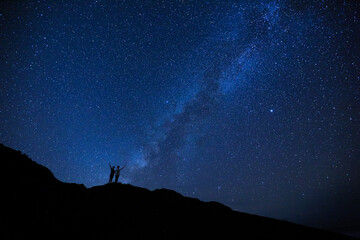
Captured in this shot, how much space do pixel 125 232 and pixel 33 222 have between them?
16.8 feet

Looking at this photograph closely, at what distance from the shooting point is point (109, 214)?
12.7m

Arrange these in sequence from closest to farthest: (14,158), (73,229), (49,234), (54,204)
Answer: (49,234), (73,229), (54,204), (14,158)

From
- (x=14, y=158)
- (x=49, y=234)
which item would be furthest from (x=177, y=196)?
(x=14, y=158)

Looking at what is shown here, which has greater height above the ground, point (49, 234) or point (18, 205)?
point (18, 205)

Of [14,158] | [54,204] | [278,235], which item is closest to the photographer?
[54,204]

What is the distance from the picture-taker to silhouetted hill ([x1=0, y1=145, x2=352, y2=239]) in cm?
921

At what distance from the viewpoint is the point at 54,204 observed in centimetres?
1109

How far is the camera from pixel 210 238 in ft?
43.2

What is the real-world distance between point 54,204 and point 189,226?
31.5ft

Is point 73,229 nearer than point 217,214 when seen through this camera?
Yes

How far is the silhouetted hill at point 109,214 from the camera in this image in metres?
9.21

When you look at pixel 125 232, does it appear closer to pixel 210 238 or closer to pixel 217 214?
pixel 210 238

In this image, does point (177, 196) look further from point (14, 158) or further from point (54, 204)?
point (14, 158)

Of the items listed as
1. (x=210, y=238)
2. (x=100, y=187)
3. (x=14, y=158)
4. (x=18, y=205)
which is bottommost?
(x=210, y=238)
